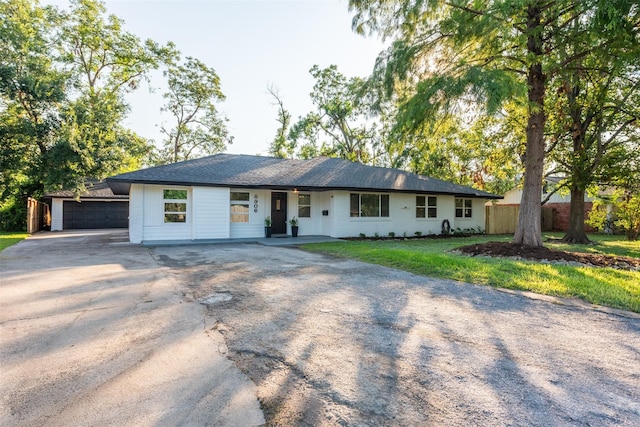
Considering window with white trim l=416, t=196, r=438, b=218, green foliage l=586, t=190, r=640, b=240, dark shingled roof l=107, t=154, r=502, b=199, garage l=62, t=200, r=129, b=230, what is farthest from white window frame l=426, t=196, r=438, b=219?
garage l=62, t=200, r=129, b=230

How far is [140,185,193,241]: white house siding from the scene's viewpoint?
12180mm

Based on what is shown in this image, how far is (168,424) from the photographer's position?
193 cm

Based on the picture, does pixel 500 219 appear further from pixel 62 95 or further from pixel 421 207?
pixel 62 95

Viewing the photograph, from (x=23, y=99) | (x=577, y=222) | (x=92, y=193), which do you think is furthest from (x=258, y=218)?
(x=92, y=193)

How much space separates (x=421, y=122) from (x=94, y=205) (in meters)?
22.7

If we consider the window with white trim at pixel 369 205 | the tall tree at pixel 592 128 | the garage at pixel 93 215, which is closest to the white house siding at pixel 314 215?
the window with white trim at pixel 369 205

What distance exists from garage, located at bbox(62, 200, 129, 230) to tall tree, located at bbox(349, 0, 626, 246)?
20.9m

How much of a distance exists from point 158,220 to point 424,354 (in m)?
12.0

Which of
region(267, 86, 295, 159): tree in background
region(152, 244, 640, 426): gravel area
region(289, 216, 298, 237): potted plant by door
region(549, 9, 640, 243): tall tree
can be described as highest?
region(267, 86, 295, 159): tree in background

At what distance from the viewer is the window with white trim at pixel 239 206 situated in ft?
44.7

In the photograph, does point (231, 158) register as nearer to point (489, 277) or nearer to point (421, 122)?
point (421, 122)

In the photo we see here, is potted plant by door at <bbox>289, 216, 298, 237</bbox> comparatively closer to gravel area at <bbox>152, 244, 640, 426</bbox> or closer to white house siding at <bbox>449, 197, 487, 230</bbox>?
gravel area at <bbox>152, 244, 640, 426</bbox>

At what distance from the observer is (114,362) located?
276 centimetres

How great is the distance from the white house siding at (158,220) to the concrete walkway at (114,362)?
23.1ft
